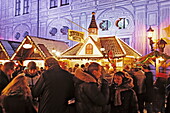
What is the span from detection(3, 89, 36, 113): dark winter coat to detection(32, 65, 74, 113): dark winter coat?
0.40 metres

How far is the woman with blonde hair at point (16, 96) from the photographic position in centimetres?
392

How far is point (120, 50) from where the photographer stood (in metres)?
13.2

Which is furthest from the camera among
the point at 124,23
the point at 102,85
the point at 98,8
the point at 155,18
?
the point at 98,8

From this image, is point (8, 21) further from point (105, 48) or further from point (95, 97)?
point (95, 97)

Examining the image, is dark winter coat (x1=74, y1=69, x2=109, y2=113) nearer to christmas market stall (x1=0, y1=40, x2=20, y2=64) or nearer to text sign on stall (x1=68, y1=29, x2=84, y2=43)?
text sign on stall (x1=68, y1=29, x2=84, y2=43)

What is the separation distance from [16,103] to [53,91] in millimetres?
804

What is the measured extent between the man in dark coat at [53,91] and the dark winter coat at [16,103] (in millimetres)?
396

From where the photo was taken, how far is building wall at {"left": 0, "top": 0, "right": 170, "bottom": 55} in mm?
16469

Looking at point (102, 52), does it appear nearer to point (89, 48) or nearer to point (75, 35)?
point (89, 48)

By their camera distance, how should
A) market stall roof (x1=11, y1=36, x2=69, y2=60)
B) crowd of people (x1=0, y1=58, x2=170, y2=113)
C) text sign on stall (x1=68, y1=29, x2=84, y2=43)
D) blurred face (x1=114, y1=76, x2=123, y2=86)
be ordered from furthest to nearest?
market stall roof (x1=11, y1=36, x2=69, y2=60) < text sign on stall (x1=68, y1=29, x2=84, y2=43) < blurred face (x1=114, y1=76, x2=123, y2=86) < crowd of people (x1=0, y1=58, x2=170, y2=113)

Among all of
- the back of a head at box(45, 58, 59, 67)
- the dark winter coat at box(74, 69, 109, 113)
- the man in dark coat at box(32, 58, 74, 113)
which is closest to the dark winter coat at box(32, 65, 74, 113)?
the man in dark coat at box(32, 58, 74, 113)

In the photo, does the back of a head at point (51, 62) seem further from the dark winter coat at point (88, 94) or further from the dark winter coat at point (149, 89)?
the dark winter coat at point (149, 89)

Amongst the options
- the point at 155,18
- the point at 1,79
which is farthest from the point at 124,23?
the point at 1,79

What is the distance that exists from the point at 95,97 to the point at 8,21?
82.1 ft
